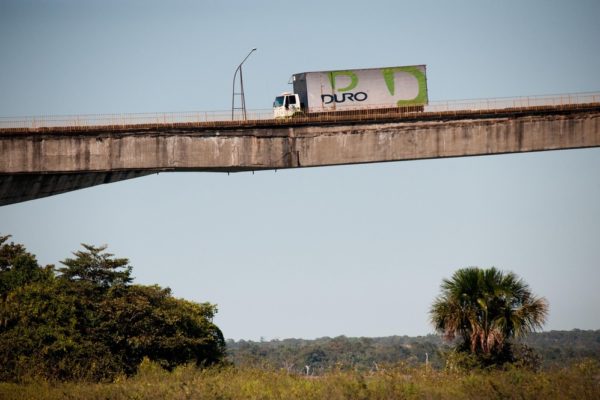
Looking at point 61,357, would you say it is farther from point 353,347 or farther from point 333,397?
point 353,347

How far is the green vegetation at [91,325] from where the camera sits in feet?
172

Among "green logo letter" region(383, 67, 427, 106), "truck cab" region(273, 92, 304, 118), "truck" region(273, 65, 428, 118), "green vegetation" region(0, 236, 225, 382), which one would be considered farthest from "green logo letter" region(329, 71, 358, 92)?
"green vegetation" region(0, 236, 225, 382)

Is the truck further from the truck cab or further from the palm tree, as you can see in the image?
the palm tree

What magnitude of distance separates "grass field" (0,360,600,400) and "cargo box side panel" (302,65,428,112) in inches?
854

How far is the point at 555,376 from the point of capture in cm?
3756

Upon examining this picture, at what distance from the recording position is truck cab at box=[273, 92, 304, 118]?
200ft

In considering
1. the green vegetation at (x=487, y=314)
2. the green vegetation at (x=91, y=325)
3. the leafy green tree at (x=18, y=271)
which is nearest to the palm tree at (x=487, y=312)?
the green vegetation at (x=487, y=314)

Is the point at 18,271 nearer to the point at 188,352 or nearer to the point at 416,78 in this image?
the point at 188,352

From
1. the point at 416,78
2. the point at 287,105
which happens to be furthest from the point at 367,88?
the point at 287,105

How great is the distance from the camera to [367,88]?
62.7 metres

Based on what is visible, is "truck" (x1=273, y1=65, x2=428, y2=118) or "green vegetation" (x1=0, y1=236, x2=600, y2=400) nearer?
"green vegetation" (x1=0, y1=236, x2=600, y2=400)

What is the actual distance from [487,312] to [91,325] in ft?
75.7

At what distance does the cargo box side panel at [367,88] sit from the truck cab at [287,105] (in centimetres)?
116

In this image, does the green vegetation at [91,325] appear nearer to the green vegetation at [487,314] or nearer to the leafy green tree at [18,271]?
the leafy green tree at [18,271]
